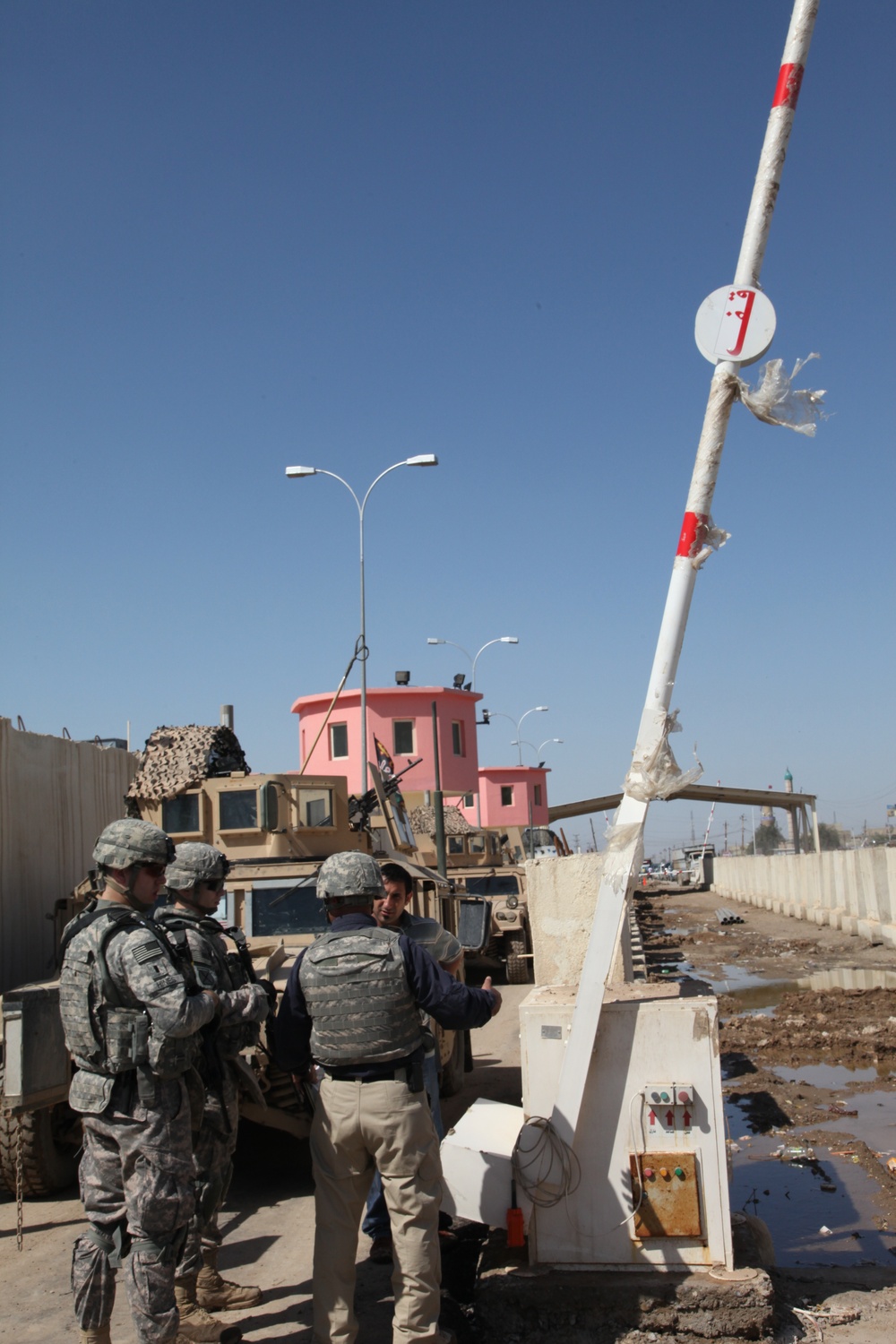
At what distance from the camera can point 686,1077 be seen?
13.9 feet

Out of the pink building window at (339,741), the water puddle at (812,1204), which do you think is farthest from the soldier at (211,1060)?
the pink building window at (339,741)

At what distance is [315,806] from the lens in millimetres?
9086

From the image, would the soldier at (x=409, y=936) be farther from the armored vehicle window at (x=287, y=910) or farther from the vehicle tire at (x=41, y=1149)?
the armored vehicle window at (x=287, y=910)

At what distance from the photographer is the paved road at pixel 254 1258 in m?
4.55

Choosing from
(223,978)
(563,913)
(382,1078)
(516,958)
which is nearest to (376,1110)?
(382,1078)

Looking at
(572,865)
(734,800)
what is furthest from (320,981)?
(734,800)

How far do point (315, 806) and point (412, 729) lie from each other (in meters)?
23.2

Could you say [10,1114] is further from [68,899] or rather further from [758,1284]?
[758,1284]

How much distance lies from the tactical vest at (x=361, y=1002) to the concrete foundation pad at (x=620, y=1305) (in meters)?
1.10

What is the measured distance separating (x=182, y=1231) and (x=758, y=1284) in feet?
6.67

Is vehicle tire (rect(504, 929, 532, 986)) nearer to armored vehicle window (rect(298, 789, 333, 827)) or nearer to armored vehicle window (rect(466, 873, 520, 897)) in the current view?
armored vehicle window (rect(466, 873, 520, 897))

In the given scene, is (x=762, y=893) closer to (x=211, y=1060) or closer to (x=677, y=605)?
(x=677, y=605)

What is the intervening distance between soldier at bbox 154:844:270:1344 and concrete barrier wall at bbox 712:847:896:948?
16212 millimetres

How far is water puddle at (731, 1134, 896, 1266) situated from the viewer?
5.22 m
